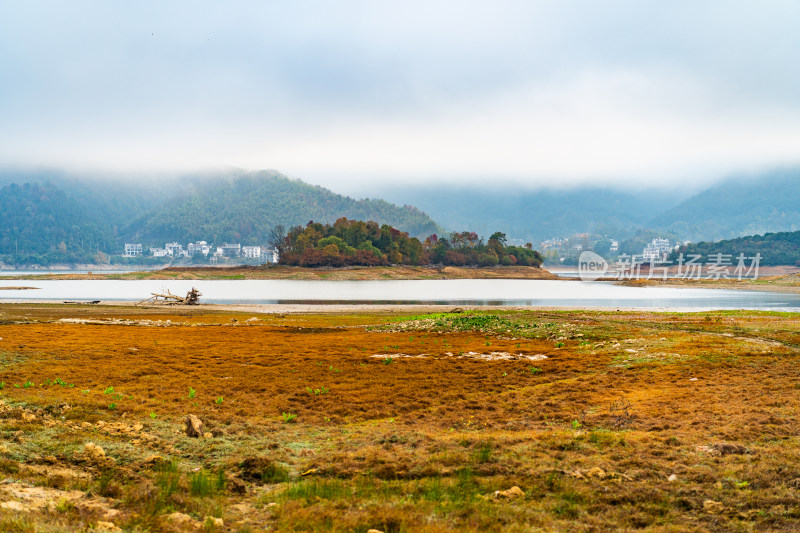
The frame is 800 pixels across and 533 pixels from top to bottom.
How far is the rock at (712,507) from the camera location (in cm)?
781

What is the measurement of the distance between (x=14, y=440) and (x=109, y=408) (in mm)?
3139

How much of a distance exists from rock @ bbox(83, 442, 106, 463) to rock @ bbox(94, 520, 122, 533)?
3276 mm

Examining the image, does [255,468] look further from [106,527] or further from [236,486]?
[106,527]

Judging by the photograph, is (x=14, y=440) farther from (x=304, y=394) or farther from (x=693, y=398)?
(x=693, y=398)

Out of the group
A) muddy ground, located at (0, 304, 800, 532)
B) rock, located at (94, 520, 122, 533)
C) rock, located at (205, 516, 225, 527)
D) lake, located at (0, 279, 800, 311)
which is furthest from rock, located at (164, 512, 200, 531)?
lake, located at (0, 279, 800, 311)

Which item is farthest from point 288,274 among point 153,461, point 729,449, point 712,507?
point 712,507

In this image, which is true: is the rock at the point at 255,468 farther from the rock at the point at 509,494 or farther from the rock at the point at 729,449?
the rock at the point at 729,449

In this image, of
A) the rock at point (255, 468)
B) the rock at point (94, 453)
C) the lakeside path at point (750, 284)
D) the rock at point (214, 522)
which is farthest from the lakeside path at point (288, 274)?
the rock at point (214, 522)

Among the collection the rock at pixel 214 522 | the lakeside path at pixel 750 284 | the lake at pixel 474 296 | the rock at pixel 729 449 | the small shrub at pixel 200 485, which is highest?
the lakeside path at pixel 750 284

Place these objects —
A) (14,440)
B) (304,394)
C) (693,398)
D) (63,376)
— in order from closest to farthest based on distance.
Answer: (14,440), (693,398), (304,394), (63,376)

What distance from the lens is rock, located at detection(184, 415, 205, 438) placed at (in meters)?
12.1

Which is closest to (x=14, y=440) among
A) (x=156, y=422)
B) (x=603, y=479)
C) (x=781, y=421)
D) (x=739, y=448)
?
(x=156, y=422)

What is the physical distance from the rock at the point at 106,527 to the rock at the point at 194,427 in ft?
16.0

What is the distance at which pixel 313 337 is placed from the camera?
33.3m
